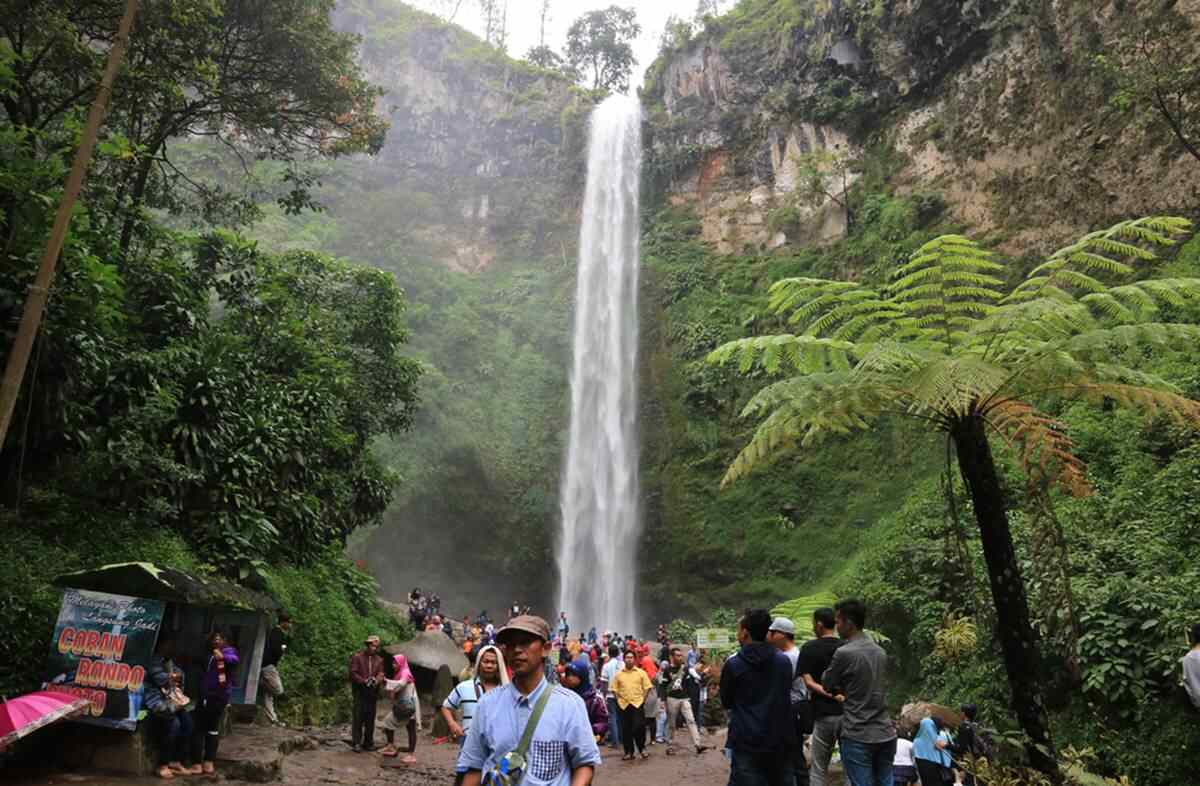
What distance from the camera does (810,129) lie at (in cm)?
2767

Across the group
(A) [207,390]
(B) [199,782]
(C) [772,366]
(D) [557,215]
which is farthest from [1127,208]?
(D) [557,215]

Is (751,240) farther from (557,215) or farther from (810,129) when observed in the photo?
(557,215)

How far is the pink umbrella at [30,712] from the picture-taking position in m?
4.39

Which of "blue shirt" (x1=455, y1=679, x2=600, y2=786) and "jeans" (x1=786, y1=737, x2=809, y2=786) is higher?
"blue shirt" (x1=455, y1=679, x2=600, y2=786)

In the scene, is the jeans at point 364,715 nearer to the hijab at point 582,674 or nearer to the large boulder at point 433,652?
the hijab at point 582,674

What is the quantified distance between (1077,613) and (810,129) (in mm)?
23143

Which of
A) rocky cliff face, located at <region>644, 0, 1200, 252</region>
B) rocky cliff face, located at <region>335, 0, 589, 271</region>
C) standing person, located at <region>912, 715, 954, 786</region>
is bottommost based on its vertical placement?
standing person, located at <region>912, 715, 954, 786</region>

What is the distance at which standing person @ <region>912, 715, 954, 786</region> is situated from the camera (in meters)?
6.23

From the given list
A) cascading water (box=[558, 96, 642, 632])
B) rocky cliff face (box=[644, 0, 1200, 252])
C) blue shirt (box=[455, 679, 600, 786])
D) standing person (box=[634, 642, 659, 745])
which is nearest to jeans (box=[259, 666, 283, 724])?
standing person (box=[634, 642, 659, 745])

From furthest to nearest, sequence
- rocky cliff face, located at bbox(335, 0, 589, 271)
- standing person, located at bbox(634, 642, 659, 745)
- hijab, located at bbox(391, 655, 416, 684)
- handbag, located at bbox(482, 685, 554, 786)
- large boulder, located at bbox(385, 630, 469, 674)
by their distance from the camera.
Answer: rocky cliff face, located at bbox(335, 0, 589, 271)
large boulder, located at bbox(385, 630, 469, 674)
standing person, located at bbox(634, 642, 659, 745)
hijab, located at bbox(391, 655, 416, 684)
handbag, located at bbox(482, 685, 554, 786)

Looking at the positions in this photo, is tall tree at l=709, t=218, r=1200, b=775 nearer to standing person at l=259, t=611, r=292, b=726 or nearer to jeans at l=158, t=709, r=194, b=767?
jeans at l=158, t=709, r=194, b=767

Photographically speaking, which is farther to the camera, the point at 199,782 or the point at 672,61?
the point at 672,61

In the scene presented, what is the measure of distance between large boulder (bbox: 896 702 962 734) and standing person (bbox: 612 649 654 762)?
2.55 metres

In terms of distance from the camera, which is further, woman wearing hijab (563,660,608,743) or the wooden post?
woman wearing hijab (563,660,608,743)
